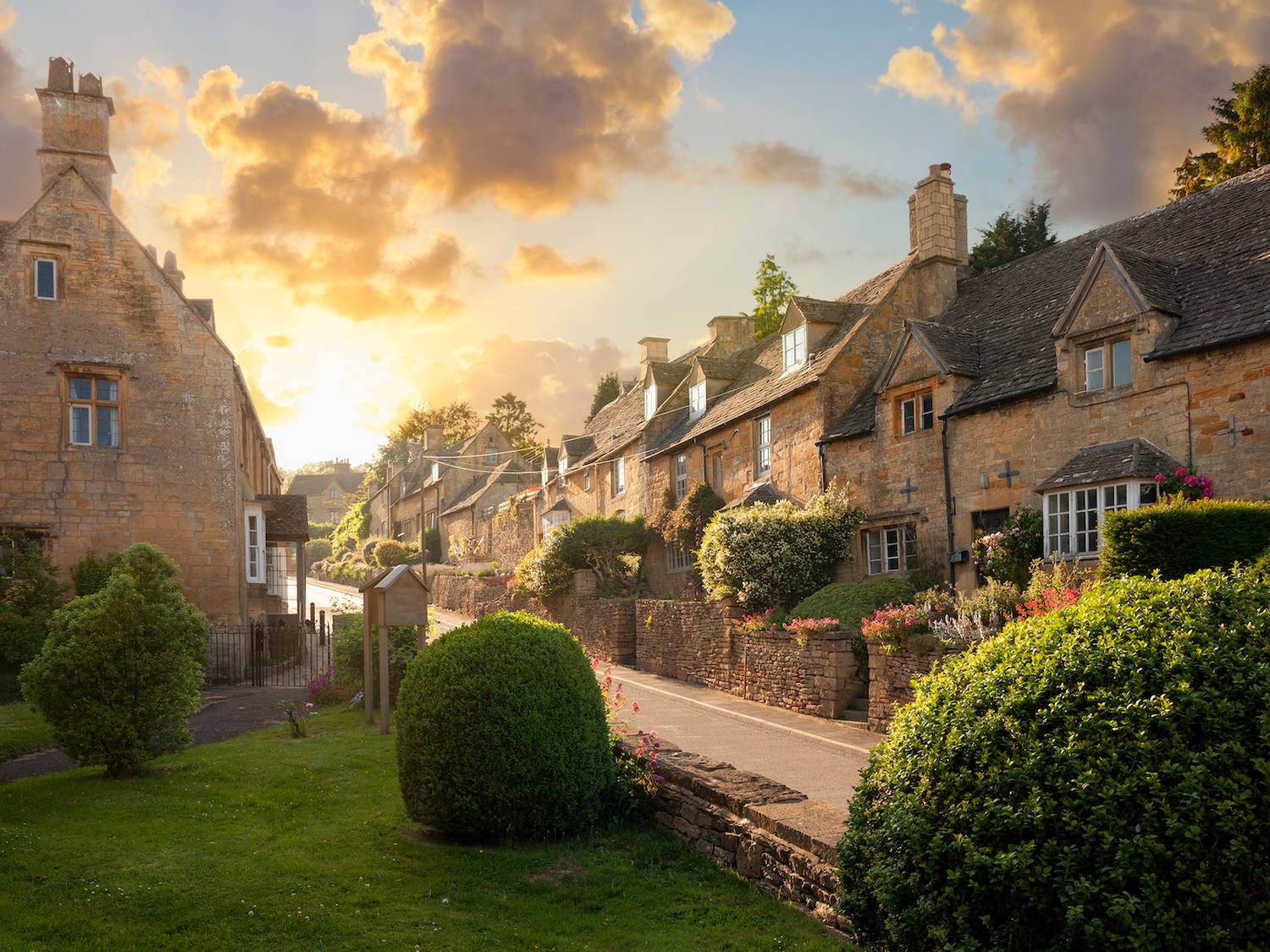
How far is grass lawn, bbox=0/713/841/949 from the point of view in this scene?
6.72 meters

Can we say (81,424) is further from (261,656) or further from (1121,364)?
(1121,364)

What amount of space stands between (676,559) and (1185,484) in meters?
18.4

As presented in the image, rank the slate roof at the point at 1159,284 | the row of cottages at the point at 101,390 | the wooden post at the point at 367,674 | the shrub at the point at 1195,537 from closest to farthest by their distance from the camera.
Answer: the shrub at the point at 1195,537
the wooden post at the point at 367,674
the slate roof at the point at 1159,284
the row of cottages at the point at 101,390

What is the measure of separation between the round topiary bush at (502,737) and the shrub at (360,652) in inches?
284

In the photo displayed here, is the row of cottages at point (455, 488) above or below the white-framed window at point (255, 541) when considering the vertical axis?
above

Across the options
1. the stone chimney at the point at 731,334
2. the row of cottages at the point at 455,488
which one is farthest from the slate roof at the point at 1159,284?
the row of cottages at the point at 455,488

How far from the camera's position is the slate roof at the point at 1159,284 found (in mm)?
16656

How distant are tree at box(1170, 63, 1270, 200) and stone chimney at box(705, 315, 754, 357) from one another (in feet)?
52.3

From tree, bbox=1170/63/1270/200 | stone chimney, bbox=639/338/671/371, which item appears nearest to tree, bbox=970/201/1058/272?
tree, bbox=1170/63/1270/200

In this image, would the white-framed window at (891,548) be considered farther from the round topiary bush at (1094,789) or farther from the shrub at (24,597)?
the shrub at (24,597)

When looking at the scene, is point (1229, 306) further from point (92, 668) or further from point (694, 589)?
point (92, 668)

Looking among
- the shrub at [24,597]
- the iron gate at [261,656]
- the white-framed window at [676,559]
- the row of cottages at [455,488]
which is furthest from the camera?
the row of cottages at [455,488]

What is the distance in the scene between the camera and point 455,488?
67.0m

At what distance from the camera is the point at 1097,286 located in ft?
59.5
